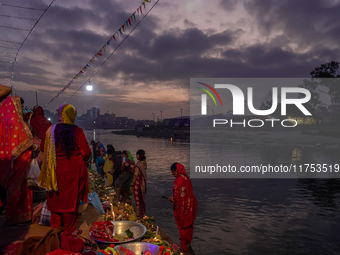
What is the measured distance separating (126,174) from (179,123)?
3836 inches

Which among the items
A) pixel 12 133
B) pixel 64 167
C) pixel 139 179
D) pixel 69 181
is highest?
pixel 12 133

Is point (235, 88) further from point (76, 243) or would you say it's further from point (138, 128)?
point (138, 128)

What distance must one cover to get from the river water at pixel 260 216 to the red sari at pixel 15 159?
377 centimetres

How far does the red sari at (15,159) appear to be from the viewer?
334cm

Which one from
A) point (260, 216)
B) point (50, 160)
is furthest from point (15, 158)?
point (260, 216)

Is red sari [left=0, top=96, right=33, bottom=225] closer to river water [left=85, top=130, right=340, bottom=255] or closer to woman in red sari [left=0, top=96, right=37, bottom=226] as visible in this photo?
woman in red sari [left=0, top=96, right=37, bottom=226]

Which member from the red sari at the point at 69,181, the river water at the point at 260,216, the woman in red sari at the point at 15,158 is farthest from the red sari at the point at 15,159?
the river water at the point at 260,216

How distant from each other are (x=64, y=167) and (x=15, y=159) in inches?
37.1

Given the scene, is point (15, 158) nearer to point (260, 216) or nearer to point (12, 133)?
point (12, 133)

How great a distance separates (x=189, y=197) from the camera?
4.76 meters

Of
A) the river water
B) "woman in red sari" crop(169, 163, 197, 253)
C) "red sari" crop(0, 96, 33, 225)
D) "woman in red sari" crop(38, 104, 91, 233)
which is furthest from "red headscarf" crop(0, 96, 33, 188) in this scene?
the river water

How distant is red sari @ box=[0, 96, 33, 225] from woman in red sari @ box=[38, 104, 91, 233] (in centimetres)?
39

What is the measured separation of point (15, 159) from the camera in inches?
151

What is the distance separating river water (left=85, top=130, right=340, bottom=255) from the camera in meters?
6.42
